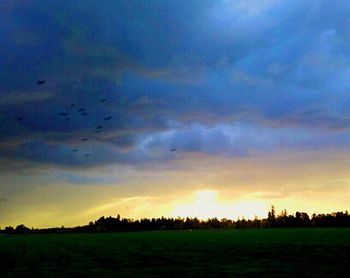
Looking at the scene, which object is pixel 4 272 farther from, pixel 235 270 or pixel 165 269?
pixel 235 270

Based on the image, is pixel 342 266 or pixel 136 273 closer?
pixel 136 273

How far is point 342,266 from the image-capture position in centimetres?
3294

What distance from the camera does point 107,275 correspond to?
29578mm

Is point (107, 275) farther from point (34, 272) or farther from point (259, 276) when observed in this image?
point (259, 276)

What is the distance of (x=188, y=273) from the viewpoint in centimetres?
3006

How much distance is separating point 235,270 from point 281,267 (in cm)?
354

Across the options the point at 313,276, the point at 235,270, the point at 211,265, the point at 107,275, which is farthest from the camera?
the point at 211,265

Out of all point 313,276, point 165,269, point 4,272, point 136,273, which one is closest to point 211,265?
point 165,269

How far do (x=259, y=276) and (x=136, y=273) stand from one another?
23.8 ft

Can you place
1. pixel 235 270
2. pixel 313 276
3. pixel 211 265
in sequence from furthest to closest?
pixel 211 265
pixel 235 270
pixel 313 276

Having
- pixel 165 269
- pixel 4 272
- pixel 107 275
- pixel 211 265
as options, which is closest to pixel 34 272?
pixel 4 272

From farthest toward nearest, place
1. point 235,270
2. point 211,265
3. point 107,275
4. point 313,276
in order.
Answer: point 211,265, point 235,270, point 107,275, point 313,276

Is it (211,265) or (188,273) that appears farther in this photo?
(211,265)

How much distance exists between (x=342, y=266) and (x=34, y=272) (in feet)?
63.2
